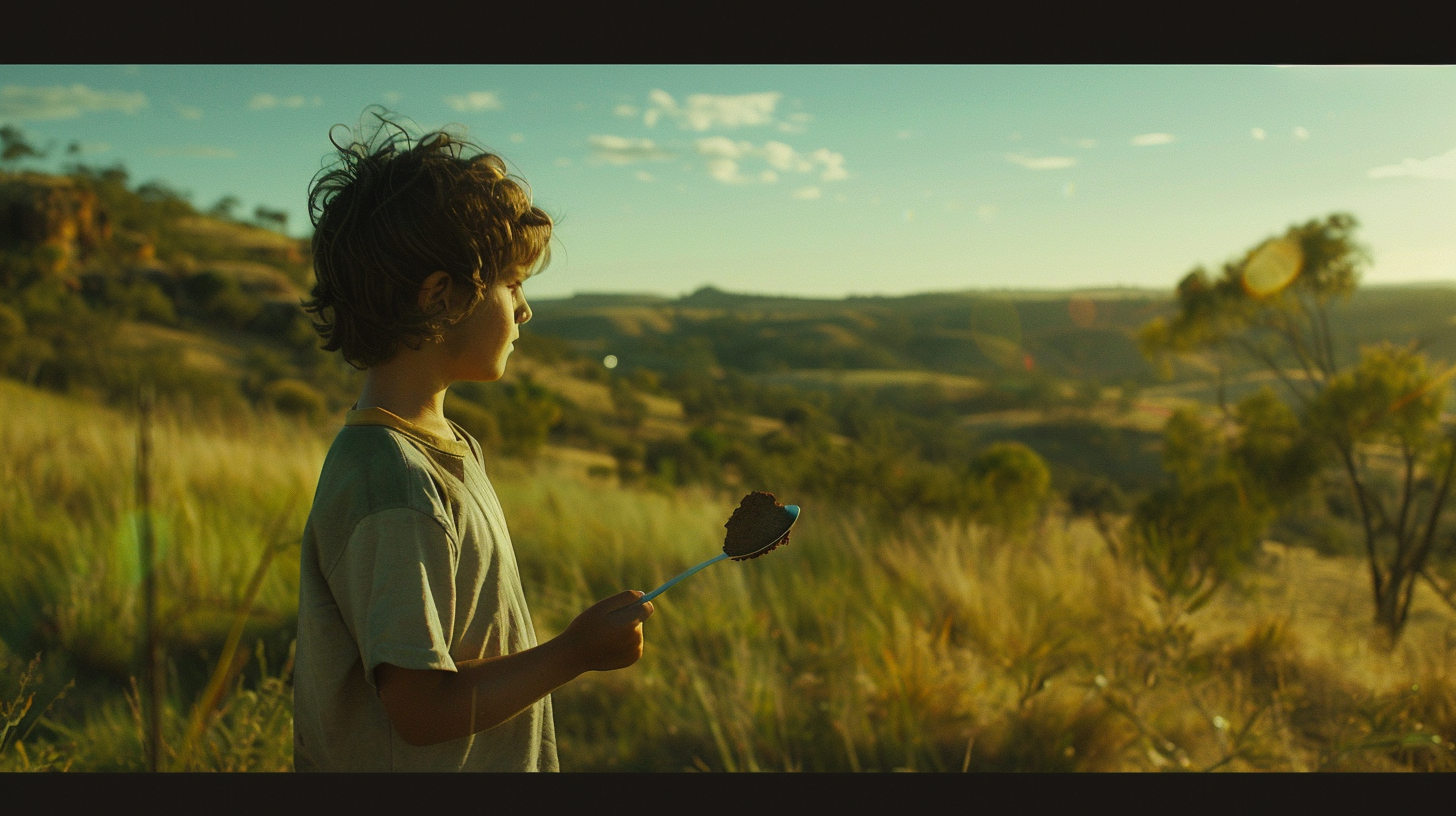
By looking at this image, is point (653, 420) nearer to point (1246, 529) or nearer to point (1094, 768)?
point (1246, 529)

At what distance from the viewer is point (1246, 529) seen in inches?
415

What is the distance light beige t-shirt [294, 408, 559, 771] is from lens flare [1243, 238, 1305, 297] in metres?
10.6

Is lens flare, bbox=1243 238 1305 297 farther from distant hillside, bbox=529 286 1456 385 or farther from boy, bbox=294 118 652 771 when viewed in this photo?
distant hillside, bbox=529 286 1456 385

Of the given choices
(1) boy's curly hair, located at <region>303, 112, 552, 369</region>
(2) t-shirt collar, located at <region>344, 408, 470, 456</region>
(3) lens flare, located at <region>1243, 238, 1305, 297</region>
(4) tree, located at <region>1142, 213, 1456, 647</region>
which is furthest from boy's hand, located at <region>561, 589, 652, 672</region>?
(3) lens flare, located at <region>1243, 238, 1305, 297</region>

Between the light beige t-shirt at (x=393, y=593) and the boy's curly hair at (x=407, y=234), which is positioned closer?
the light beige t-shirt at (x=393, y=593)

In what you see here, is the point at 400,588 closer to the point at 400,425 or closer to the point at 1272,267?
the point at 400,425

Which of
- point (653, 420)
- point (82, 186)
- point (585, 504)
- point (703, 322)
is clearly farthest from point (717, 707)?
point (703, 322)

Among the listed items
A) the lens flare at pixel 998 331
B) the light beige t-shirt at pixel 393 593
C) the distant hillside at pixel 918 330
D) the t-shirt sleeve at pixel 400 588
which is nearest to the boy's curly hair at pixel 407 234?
the light beige t-shirt at pixel 393 593

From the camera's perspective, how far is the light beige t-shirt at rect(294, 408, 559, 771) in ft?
4.03

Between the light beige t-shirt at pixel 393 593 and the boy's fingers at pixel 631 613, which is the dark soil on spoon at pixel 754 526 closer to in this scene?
the boy's fingers at pixel 631 613

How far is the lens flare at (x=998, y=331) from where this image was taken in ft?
242

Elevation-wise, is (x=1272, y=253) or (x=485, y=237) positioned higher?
(x=1272, y=253)

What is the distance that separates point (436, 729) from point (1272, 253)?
1095cm

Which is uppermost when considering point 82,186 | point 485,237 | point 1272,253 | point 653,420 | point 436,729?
point 82,186
